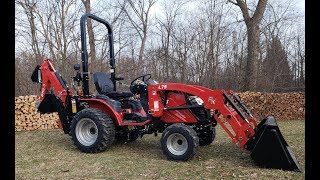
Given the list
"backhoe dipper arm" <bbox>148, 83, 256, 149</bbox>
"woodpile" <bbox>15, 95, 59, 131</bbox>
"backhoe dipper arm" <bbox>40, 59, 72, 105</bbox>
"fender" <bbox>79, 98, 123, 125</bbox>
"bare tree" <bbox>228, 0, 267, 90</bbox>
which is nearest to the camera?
"backhoe dipper arm" <bbox>148, 83, 256, 149</bbox>

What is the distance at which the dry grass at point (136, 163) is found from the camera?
16.3 feet

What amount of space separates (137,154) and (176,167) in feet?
4.36

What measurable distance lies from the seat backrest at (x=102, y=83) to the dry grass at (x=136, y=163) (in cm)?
117

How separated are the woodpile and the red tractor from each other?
3174 millimetres

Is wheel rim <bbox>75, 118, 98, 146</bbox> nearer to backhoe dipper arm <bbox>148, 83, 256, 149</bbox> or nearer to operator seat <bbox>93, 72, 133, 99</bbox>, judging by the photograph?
operator seat <bbox>93, 72, 133, 99</bbox>

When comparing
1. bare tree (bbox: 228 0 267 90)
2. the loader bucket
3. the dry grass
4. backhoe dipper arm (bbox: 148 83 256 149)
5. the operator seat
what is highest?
bare tree (bbox: 228 0 267 90)

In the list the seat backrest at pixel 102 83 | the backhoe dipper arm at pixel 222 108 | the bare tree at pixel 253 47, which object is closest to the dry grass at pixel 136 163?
the backhoe dipper arm at pixel 222 108

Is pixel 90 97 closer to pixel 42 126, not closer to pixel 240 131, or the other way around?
pixel 240 131

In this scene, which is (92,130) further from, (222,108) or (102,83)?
(222,108)

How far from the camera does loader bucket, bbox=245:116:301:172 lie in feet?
16.6

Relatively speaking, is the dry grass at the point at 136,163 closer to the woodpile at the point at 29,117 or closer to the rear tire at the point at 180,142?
the rear tire at the point at 180,142

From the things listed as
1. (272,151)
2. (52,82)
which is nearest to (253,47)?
(52,82)

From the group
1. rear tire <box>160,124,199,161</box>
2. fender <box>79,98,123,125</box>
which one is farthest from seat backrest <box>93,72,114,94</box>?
rear tire <box>160,124,199,161</box>

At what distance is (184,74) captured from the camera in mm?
20594
